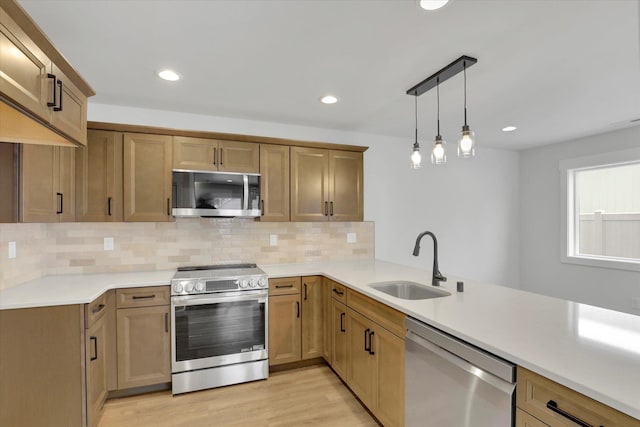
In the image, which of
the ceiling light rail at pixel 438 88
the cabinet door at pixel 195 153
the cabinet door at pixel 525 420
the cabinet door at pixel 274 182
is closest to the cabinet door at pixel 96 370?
the cabinet door at pixel 195 153

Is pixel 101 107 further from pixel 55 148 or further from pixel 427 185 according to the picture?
pixel 427 185

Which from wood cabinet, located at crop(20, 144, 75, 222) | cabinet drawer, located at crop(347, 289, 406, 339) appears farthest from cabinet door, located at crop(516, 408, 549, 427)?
wood cabinet, located at crop(20, 144, 75, 222)

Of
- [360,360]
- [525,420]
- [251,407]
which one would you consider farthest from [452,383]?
[251,407]

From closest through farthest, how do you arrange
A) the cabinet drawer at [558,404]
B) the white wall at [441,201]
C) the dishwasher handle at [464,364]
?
the cabinet drawer at [558,404], the dishwasher handle at [464,364], the white wall at [441,201]

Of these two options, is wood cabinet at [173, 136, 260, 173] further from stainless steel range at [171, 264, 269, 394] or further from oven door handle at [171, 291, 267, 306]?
oven door handle at [171, 291, 267, 306]

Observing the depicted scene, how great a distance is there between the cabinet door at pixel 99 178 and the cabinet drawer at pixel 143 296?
65cm

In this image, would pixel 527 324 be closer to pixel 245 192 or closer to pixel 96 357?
pixel 245 192

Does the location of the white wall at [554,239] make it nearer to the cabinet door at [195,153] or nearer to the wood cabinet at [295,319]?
the wood cabinet at [295,319]

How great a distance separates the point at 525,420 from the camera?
1.15 metres

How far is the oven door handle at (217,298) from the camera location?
8.42 ft

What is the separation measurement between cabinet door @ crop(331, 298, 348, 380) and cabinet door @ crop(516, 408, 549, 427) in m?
1.50

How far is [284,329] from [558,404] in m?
2.23

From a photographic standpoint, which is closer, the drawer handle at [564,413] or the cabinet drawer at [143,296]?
the drawer handle at [564,413]

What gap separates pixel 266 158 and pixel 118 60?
1407 mm
